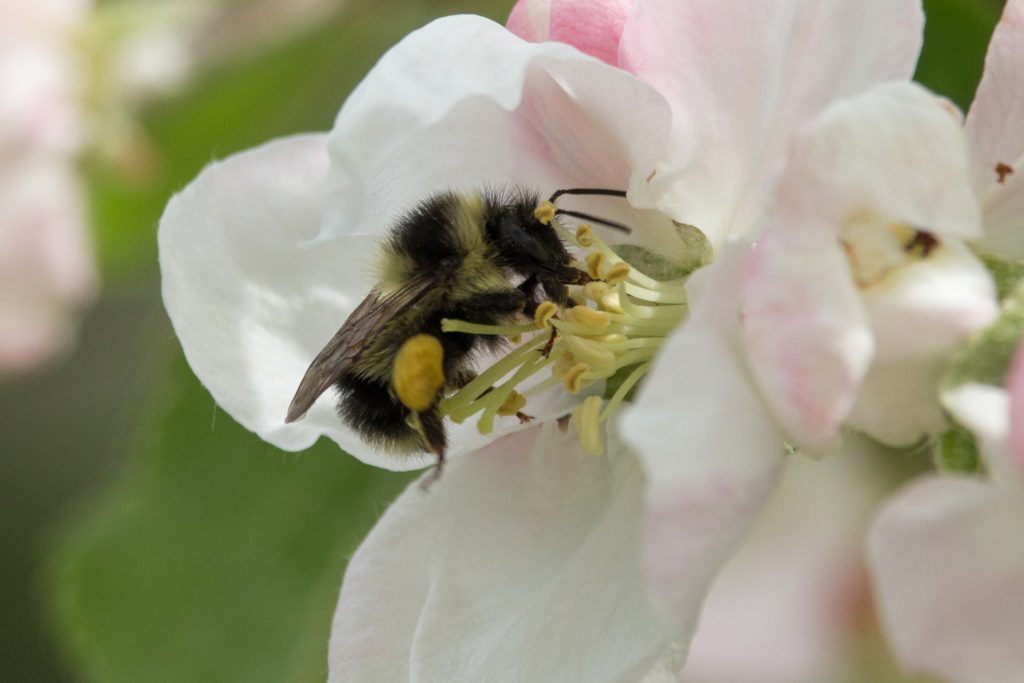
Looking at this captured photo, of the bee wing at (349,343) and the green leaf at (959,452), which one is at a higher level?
the bee wing at (349,343)

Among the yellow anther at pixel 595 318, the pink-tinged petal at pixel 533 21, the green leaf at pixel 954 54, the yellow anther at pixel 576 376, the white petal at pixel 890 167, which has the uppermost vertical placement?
the pink-tinged petal at pixel 533 21

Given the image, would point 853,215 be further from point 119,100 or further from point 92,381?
point 92,381

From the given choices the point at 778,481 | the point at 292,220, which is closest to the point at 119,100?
the point at 292,220

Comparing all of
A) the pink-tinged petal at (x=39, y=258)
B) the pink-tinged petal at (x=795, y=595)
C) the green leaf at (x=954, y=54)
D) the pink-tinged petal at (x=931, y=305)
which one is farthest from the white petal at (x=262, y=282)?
the pink-tinged petal at (x=795, y=595)

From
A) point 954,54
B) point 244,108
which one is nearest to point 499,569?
point 954,54

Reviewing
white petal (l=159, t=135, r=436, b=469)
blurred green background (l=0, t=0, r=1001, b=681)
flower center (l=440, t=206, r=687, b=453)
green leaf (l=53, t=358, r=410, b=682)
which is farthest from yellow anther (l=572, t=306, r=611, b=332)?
green leaf (l=53, t=358, r=410, b=682)

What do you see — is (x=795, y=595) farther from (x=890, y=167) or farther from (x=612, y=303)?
(x=890, y=167)

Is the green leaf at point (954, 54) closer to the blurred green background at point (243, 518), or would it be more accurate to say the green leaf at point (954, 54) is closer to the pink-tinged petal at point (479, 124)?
the blurred green background at point (243, 518)

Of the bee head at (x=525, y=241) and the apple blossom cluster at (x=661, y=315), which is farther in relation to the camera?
the bee head at (x=525, y=241)
